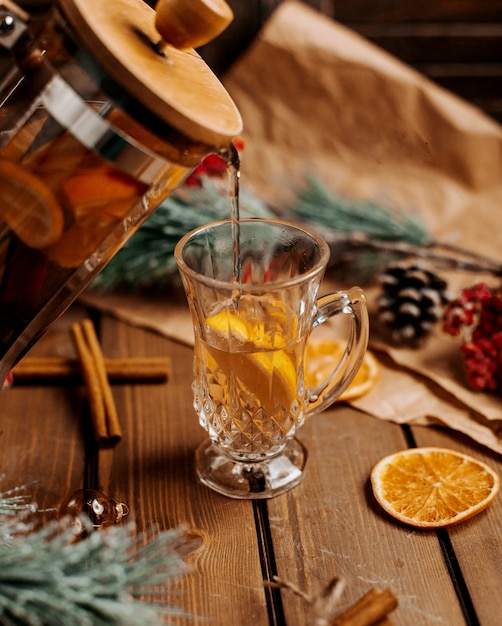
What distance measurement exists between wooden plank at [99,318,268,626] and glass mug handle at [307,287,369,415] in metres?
0.16

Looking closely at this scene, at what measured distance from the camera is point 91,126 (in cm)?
80

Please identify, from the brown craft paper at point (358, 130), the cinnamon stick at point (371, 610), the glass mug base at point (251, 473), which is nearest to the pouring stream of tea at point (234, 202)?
the glass mug base at point (251, 473)

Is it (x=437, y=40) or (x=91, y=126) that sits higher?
(x=91, y=126)

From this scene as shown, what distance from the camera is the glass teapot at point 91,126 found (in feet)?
2.61

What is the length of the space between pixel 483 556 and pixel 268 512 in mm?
255

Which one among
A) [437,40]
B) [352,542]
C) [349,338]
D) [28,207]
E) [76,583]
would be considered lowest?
[437,40]

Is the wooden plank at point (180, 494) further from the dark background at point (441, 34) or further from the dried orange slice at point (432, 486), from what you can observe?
the dark background at point (441, 34)

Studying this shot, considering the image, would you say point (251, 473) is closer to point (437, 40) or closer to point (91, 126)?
point (91, 126)

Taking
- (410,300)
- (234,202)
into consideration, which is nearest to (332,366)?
(410,300)

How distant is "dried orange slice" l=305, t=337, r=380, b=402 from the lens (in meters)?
1.24

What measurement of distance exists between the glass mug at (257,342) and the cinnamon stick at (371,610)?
0.72ft

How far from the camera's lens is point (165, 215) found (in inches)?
58.1

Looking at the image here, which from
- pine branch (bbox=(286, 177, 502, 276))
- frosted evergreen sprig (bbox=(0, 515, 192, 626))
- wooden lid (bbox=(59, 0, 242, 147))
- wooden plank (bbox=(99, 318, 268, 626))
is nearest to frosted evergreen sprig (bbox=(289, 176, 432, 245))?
pine branch (bbox=(286, 177, 502, 276))

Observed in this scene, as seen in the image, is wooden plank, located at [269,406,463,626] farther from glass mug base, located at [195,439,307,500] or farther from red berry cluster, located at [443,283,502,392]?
red berry cluster, located at [443,283,502,392]
